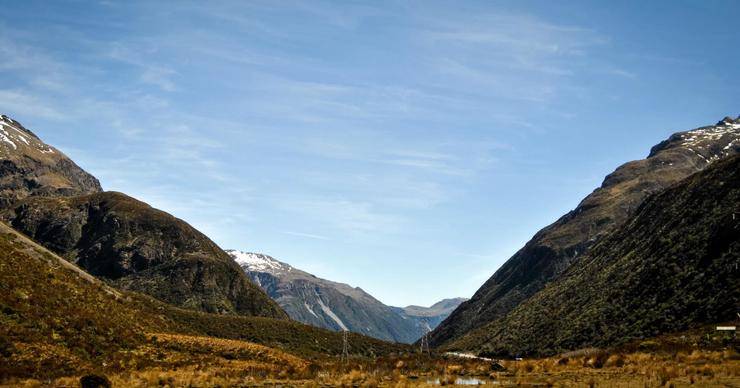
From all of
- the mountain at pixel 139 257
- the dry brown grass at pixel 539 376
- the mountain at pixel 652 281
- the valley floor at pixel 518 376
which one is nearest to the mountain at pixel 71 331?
the valley floor at pixel 518 376

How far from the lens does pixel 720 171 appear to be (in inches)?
4429

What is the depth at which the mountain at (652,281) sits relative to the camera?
78.9m

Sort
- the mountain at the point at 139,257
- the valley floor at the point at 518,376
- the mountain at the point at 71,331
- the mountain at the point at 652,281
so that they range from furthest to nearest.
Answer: the mountain at the point at 139,257
the mountain at the point at 652,281
the mountain at the point at 71,331
the valley floor at the point at 518,376

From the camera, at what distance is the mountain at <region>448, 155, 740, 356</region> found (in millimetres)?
78938

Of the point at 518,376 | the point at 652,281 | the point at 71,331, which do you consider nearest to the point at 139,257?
the point at 71,331

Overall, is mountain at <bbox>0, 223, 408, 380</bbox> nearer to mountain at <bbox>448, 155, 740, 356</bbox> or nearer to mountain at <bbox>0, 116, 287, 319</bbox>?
mountain at <bbox>448, 155, 740, 356</bbox>

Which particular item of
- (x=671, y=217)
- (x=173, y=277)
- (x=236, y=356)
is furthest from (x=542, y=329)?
(x=173, y=277)

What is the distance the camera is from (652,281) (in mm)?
95188

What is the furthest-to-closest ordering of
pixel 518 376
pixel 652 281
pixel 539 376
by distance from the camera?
pixel 652 281
pixel 518 376
pixel 539 376

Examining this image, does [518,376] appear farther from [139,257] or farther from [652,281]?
[139,257]

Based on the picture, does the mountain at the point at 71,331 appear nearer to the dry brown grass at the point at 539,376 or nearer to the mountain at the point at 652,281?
the dry brown grass at the point at 539,376

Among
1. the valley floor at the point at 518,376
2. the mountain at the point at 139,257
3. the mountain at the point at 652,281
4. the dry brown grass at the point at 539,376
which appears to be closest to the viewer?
the dry brown grass at the point at 539,376

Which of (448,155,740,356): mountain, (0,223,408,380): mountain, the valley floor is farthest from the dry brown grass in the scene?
(448,155,740,356): mountain

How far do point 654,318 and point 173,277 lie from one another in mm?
138742
